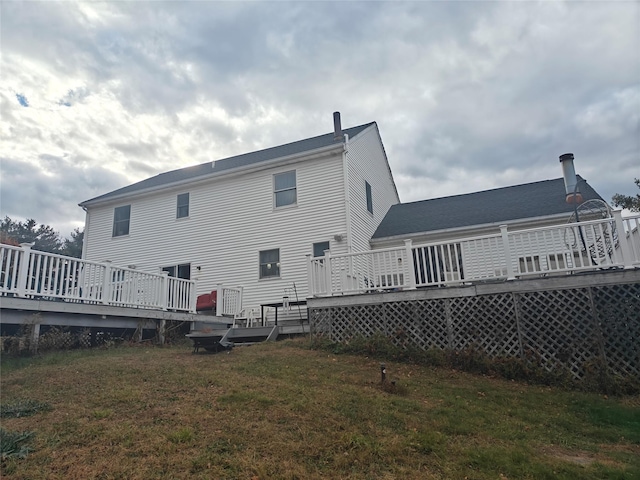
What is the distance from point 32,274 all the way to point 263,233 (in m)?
6.97

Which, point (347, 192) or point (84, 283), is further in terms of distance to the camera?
point (347, 192)

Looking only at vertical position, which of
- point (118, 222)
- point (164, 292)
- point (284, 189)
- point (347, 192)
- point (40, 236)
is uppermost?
point (40, 236)

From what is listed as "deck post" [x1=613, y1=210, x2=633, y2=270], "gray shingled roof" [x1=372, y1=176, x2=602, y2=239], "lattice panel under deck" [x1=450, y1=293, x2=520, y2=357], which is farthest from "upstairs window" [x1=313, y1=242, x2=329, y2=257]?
"deck post" [x1=613, y1=210, x2=633, y2=270]

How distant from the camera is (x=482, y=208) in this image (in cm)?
1382

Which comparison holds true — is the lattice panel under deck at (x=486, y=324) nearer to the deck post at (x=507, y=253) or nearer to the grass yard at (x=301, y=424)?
the deck post at (x=507, y=253)

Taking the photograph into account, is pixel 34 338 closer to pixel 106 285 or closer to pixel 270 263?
pixel 106 285

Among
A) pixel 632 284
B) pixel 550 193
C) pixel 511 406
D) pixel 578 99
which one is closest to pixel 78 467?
pixel 511 406

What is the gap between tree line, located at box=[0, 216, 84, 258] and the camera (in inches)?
1464

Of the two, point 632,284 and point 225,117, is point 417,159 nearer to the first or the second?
point 225,117

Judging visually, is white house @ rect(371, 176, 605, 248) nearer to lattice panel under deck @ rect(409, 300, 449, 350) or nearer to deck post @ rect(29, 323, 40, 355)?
lattice panel under deck @ rect(409, 300, 449, 350)

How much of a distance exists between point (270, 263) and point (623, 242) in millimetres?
9266

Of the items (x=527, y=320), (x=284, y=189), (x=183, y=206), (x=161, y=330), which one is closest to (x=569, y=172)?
(x=527, y=320)

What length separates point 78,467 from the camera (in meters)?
3.01

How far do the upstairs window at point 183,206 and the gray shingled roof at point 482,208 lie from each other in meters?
6.84
